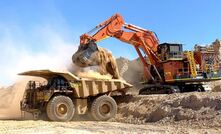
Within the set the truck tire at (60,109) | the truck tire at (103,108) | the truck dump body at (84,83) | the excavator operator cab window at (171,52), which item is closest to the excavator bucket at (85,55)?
the truck dump body at (84,83)

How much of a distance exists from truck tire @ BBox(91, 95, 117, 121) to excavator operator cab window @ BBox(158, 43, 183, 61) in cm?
613

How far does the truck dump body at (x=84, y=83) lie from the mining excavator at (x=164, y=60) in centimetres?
348

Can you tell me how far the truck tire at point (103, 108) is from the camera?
18219 millimetres

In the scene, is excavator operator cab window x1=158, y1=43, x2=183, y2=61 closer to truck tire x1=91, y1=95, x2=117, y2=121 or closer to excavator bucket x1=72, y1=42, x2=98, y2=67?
excavator bucket x1=72, y1=42, x2=98, y2=67

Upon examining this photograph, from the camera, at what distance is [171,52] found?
23.5 metres

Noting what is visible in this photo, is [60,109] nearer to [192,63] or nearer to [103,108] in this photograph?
→ [103,108]

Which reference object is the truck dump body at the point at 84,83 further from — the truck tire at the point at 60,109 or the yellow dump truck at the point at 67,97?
the truck tire at the point at 60,109

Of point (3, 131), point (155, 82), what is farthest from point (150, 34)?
point (3, 131)

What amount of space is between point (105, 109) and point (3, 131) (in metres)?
6.64

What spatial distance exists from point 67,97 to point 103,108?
6.45ft

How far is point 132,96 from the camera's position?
20.5 m

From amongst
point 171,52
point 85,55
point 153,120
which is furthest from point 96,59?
point 171,52

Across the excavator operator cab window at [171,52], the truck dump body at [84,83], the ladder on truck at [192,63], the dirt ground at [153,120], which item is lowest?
the dirt ground at [153,120]

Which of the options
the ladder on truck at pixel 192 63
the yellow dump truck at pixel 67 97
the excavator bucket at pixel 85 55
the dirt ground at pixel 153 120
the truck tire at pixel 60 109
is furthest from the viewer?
the ladder on truck at pixel 192 63
